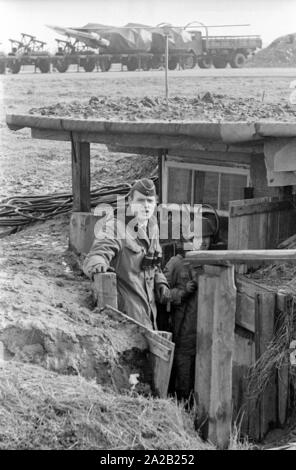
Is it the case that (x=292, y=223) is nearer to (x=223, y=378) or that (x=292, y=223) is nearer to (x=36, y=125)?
(x=223, y=378)

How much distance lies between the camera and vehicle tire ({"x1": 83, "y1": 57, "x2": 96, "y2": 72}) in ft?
117

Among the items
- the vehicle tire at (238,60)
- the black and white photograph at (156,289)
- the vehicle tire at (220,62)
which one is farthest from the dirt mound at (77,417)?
the vehicle tire at (238,60)

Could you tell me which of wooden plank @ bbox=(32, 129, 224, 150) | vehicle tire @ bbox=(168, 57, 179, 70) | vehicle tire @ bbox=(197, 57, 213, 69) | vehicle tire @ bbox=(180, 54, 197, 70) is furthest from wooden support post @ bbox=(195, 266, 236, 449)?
vehicle tire @ bbox=(197, 57, 213, 69)

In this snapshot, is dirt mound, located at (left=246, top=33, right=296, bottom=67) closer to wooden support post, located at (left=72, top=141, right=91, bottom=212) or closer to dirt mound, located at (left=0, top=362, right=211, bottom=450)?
wooden support post, located at (left=72, top=141, right=91, bottom=212)

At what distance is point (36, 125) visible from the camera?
10.7 meters

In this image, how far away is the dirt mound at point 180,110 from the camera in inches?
394

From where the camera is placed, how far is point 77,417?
6.18 meters

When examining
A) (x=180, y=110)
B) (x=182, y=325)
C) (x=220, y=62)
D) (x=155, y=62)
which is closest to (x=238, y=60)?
(x=220, y=62)

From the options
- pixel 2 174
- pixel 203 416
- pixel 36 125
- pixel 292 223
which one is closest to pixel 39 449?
pixel 203 416

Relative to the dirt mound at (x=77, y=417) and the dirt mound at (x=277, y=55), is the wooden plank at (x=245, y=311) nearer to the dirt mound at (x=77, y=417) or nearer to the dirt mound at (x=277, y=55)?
the dirt mound at (x=77, y=417)

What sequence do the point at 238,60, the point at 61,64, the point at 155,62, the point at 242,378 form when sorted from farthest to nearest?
the point at 238,60 < the point at 155,62 < the point at 61,64 < the point at 242,378

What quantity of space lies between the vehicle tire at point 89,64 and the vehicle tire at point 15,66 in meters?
2.64

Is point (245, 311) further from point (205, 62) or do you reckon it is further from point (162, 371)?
point (205, 62)

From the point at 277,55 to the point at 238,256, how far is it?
36.1m
